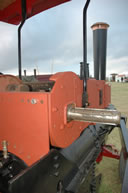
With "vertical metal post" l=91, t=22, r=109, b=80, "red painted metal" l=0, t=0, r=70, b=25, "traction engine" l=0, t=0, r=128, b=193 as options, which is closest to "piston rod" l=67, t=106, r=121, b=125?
"traction engine" l=0, t=0, r=128, b=193

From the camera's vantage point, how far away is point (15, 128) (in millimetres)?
775

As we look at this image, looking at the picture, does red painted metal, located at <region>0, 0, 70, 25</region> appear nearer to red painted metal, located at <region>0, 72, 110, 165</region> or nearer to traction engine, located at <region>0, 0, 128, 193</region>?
traction engine, located at <region>0, 0, 128, 193</region>

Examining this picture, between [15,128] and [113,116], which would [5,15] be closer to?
[15,128]

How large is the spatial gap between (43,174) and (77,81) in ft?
1.82

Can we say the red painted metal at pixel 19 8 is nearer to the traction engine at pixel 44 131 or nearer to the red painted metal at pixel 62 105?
the traction engine at pixel 44 131

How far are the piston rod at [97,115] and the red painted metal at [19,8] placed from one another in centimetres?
114

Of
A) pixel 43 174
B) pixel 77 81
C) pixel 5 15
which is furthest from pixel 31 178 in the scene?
pixel 5 15

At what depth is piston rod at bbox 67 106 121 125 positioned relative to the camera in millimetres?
633

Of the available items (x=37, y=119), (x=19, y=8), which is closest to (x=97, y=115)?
(x=37, y=119)

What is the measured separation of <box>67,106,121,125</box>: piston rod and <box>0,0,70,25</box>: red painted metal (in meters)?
1.14

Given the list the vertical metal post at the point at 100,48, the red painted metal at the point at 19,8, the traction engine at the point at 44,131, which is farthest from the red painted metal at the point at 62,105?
the vertical metal post at the point at 100,48

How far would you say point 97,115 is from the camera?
2.19 ft

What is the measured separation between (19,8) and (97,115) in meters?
1.38

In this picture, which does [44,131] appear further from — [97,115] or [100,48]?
[100,48]
